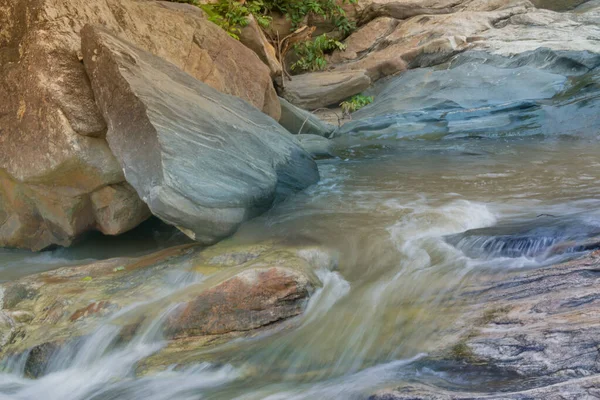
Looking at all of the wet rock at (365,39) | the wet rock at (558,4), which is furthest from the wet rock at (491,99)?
the wet rock at (558,4)

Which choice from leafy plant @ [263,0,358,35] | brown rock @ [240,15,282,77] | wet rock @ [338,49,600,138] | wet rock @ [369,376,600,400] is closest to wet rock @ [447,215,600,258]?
wet rock @ [369,376,600,400]

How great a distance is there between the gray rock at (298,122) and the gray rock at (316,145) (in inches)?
14.8

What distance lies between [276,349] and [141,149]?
2.17 meters

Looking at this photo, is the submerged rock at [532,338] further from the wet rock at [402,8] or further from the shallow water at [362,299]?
the wet rock at [402,8]

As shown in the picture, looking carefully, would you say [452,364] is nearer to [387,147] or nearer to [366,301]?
[366,301]

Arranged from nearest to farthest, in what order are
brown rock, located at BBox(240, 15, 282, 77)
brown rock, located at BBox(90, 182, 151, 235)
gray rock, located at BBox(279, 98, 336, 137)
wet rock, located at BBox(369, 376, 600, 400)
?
1. wet rock, located at BBox(369, 376, 600, 400)
2. brown rock, located at BBox(90, 182, 151, 235)
3. brown rock, located at BBox(240, 15, 282, 77)
4. gray rock, located at BBox(279, 98, 336, 137)

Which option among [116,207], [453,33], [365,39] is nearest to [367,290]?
[116,207]

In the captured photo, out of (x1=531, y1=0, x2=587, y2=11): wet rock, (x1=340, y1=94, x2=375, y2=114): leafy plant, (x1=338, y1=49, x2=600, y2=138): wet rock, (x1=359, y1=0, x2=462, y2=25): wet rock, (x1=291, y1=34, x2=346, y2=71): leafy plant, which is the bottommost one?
(x1=338, y1=49, x2=600, y2=138): wet rock

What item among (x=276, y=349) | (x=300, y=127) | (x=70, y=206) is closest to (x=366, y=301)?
(x=276, y=349)

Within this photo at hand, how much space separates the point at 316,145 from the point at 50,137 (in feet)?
17.4

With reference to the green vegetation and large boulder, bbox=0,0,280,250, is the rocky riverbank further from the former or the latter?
the green vegetation

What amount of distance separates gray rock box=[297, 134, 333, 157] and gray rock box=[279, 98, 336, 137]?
376 mm

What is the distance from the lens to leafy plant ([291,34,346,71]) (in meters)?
15.4

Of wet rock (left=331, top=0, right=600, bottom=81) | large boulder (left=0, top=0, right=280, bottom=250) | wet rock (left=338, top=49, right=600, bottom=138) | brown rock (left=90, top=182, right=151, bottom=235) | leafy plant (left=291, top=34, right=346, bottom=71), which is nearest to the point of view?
large boulder (left=0, top=0, right=280, bottom=250)
